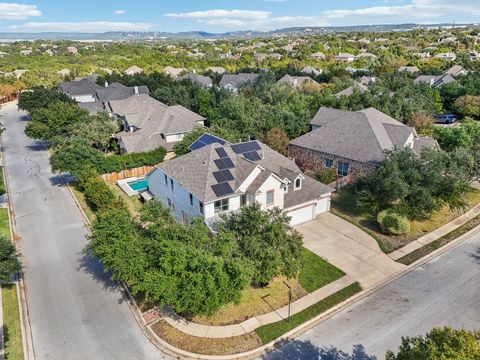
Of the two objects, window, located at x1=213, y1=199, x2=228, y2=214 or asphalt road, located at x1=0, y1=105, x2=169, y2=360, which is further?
window, located at x1=213, y1=199, x2=228, y2=214

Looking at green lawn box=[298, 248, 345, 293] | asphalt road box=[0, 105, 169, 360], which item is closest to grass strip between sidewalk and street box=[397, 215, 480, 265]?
green lawn box=[298, 248, 345, 293]

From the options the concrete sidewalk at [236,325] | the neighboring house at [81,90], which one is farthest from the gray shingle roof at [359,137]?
the neighboring house at [81,90]

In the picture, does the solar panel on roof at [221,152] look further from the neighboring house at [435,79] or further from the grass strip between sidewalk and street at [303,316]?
the neighboring house at [435,79]

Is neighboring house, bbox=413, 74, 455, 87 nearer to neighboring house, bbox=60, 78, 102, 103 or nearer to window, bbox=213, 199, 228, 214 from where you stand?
window, bbox=213, 199, 228, 214

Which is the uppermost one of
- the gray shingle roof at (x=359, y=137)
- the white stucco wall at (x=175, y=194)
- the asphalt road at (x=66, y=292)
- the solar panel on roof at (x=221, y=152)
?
the solar panel on roof at (x=221, y=152)

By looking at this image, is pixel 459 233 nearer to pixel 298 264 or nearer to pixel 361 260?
pixel 361 260

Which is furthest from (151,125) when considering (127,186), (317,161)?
(317,161)

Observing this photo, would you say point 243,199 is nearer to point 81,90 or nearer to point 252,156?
point 252,156
